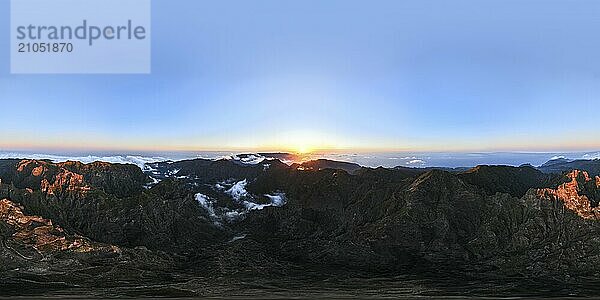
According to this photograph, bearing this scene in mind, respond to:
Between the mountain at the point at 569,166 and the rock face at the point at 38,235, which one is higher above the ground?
the mountain at the point at 569,166

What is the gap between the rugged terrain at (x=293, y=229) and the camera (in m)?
3.71

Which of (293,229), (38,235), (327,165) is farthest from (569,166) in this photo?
(38,235)

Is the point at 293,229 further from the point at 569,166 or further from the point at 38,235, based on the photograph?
the point at 569,166

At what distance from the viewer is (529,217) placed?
3.87 meters

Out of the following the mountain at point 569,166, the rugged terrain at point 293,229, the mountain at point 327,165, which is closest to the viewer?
the rugged terrain at point 293,229

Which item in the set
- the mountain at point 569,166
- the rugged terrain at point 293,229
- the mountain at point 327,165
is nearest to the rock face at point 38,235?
the rugged terrain at point 293,229

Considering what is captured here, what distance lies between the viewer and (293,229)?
13.2 ft

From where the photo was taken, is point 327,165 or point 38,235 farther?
point 327,165

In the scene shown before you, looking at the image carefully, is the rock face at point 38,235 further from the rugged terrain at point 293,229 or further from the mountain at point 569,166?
the mountain at point 569,166

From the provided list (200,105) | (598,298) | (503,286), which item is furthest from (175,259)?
(598,298)

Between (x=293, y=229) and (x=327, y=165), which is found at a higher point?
(x=327, y=165)

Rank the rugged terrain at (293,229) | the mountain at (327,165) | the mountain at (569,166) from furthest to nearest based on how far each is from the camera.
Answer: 1. the mountain at (327,165)
2. the mountain at (569,166)
3. the rugged terrain at (293,229)

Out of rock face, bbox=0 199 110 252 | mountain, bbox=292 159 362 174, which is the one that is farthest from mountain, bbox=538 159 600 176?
rock face, bbox=0 199 110 252

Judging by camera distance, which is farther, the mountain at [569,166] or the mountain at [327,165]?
the mountain at [327,165]
